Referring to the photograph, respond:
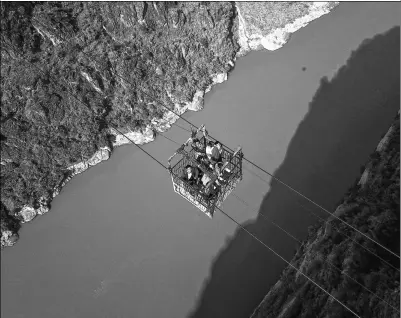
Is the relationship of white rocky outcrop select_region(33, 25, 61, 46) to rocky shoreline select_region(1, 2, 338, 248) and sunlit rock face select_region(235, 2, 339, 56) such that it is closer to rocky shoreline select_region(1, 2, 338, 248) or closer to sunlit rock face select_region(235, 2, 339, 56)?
rocky shoreline select_region(1, 2, 338, 248)

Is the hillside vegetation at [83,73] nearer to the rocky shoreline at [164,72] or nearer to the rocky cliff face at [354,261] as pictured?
the rocky shoreline at [164,72]

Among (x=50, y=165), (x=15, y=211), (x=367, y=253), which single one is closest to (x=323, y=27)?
(x=367, y=253)

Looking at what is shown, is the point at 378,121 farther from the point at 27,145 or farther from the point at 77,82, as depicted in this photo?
the point at 27,145

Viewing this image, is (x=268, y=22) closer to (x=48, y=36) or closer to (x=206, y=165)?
(x=48, y=36)

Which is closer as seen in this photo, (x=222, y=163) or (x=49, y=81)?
(x=222, y=163)

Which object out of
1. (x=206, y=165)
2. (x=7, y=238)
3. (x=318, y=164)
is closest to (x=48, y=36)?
(x=7, y=238)

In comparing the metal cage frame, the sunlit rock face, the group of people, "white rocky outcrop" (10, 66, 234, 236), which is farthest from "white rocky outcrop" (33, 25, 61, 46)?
the group of people

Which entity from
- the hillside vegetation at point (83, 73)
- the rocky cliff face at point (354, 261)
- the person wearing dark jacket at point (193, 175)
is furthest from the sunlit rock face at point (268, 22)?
the person wearing dark jacket at point (193, 175)
